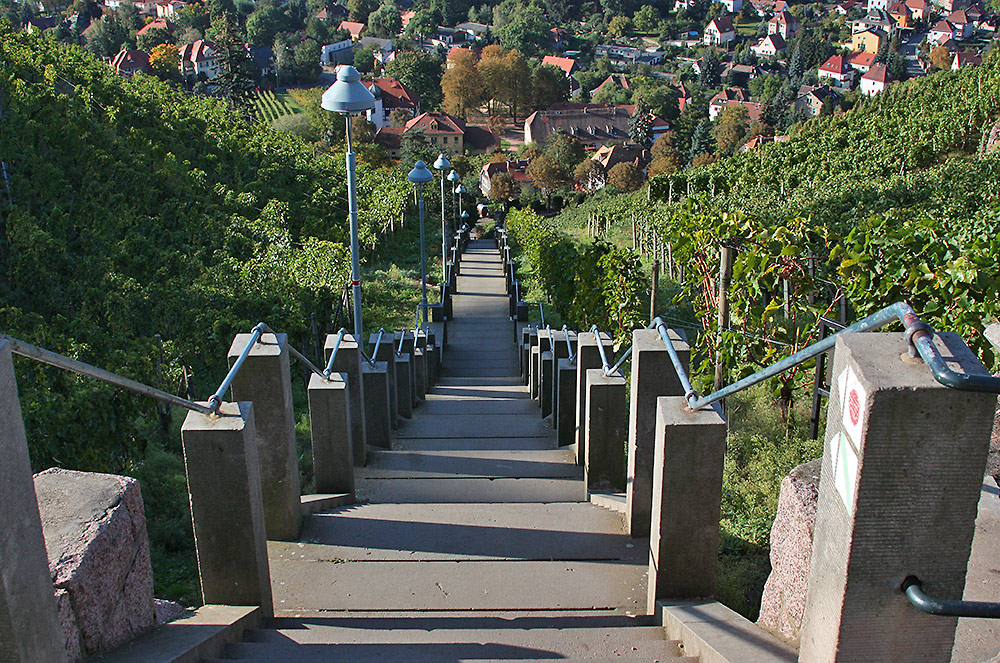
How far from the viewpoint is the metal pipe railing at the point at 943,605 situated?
2.02m

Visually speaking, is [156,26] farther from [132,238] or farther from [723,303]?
[723,303]

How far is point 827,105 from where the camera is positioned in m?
84.6

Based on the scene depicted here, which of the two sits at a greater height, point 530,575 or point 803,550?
point 803,550

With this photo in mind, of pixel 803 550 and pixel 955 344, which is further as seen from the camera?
pixel 803 550

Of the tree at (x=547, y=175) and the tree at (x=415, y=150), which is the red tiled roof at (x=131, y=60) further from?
the tree at (x=547, y=175)

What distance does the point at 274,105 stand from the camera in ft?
281

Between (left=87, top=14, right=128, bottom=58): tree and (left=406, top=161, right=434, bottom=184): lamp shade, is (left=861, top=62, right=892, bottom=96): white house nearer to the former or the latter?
(left=87, top=14, right=128, bottom=58): tree

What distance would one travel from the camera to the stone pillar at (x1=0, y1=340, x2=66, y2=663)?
231 cm

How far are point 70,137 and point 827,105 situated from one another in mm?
78051

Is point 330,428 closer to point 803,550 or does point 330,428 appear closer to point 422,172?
point 803,550

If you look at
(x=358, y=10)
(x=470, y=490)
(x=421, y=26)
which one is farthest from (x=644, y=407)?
(x=358, y=10)

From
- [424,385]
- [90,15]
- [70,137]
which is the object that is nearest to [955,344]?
[424,385]

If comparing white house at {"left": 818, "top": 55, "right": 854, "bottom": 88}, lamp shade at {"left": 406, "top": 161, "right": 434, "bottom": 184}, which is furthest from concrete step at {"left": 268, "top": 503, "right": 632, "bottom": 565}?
white house at {"left": 818, "top": 55, "right": 854, "bottom": 88}

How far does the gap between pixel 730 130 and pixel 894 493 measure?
2833 inches
